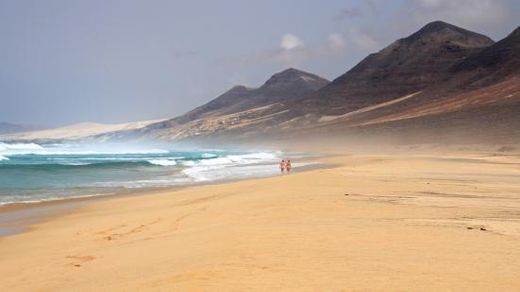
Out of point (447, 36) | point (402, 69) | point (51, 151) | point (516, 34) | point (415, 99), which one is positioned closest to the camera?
point (51, 151)

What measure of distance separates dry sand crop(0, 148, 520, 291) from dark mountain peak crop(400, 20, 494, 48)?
167 meters

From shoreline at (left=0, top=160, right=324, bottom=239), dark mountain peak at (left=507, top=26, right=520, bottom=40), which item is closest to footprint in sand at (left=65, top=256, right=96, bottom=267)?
shoreline at (left=0, top=160, right=324, bottom=239)

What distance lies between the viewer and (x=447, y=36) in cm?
17162

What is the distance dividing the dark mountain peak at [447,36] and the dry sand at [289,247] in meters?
167

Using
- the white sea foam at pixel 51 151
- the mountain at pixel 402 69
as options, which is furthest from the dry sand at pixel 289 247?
the mountain at pixel 402 69

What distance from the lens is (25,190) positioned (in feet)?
81.9

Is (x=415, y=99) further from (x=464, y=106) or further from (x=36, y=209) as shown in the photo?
(x=36, y=209)

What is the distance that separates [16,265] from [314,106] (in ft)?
481

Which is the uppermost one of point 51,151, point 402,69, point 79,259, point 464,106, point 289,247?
point 402,69

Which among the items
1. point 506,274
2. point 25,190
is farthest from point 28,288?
point 25,190

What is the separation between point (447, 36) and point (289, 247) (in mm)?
177984

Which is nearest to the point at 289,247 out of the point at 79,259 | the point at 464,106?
the point at 79,259

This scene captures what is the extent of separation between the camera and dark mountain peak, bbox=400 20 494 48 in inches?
6675

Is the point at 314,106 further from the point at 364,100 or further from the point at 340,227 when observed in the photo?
the point at 340,227
